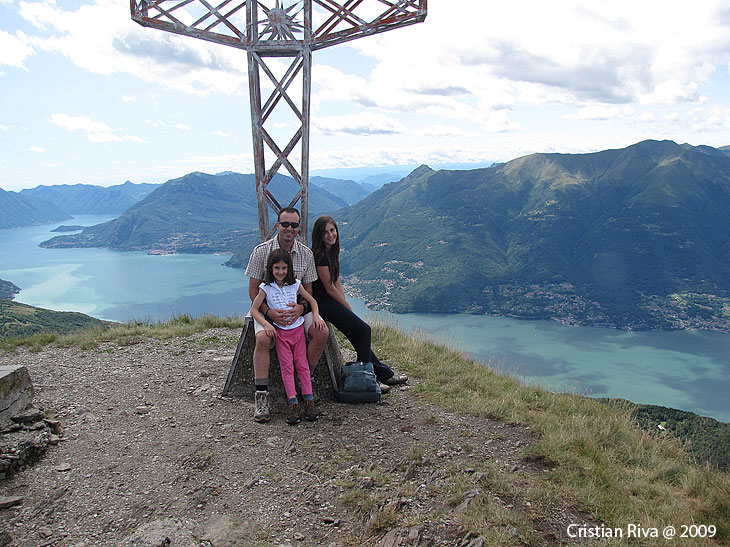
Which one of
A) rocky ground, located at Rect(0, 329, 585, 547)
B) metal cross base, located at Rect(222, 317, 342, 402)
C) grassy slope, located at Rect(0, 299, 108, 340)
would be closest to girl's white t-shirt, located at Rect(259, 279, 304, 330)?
metal cross base, located at Rect(222, 317, 342, 402)

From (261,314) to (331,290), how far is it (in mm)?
883

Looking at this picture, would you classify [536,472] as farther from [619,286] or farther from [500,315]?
[619,286]

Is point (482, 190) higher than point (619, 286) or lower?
higher

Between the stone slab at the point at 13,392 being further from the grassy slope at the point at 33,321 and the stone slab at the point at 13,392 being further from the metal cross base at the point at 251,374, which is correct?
the grassy slope at the point at 33,321

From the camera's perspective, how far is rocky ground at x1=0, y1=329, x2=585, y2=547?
308cm

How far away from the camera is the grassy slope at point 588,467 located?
3227 millimetres

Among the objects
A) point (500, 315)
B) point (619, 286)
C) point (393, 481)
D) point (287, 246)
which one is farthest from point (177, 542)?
point (619, 286)

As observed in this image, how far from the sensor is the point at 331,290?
541cm

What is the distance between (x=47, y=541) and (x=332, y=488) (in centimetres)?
195

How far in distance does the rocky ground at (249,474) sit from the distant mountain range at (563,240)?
108 meters

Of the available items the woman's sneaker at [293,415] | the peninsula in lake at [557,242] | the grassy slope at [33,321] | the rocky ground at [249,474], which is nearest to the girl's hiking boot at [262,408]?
the rocky ground at [249,474]

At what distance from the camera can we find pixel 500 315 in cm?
11862

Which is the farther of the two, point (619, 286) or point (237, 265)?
point (237, 265)
